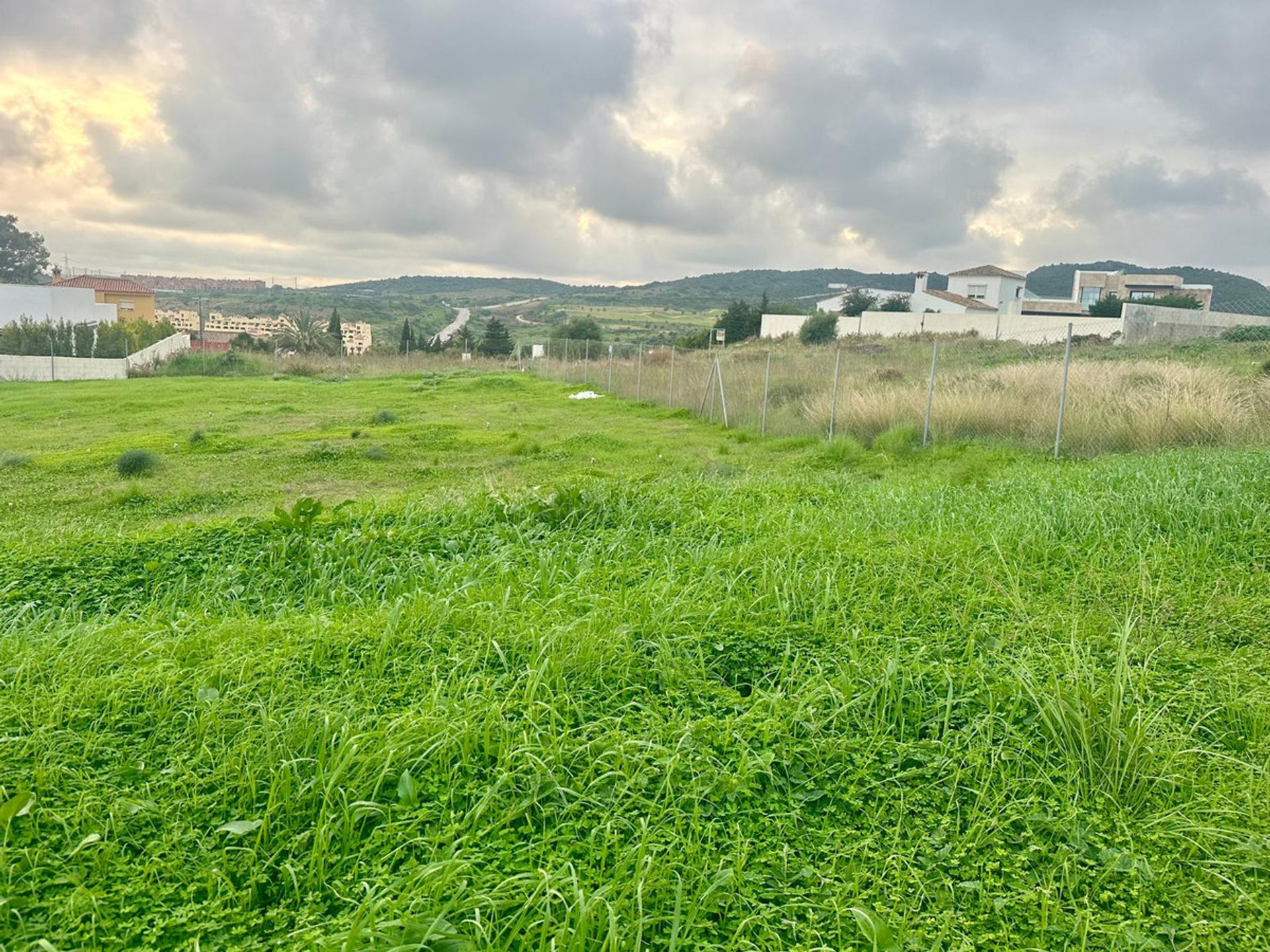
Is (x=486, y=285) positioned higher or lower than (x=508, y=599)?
higher

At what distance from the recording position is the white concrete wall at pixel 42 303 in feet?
142

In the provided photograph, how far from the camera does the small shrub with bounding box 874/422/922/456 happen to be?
1158cm

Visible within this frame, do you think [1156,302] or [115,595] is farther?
[1156,302]

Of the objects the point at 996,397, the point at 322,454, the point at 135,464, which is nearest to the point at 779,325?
the point at 996,397

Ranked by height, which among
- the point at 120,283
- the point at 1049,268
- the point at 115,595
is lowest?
the point at 115,595

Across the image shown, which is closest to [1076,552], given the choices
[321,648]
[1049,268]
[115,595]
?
[321,648]

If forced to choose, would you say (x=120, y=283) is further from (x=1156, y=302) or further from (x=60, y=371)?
(x=1156, y=302)

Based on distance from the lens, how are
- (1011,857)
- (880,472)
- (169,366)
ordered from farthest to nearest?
(169,366) < (880,472) < (1011,857)

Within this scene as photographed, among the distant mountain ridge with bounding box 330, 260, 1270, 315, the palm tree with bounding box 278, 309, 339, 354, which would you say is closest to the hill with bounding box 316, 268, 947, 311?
the distant mountain ridge with bounding box 330, 260, 1270, 315

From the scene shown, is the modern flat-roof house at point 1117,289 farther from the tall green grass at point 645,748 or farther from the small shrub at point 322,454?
the tall green grass at point 645,748

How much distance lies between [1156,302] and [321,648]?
63.4 metres

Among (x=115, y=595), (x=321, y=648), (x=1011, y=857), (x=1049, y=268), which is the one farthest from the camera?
(x=1049, y=268)

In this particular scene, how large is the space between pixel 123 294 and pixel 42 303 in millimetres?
17545

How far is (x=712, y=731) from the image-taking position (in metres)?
3.07
